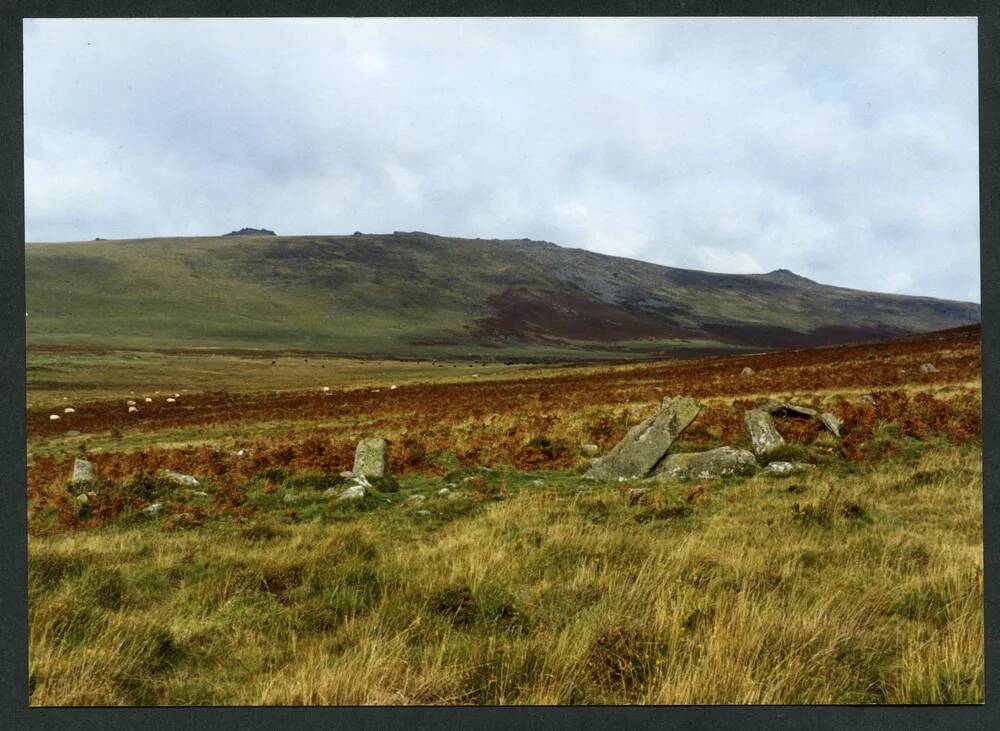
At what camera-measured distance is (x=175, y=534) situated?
828 cm

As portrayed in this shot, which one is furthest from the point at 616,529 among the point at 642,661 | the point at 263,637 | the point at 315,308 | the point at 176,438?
the point at 315,308

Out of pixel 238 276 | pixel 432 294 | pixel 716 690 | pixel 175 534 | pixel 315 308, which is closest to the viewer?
pixel 716 690

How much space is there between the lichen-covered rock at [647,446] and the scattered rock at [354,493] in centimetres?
451

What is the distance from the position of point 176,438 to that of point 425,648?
71.6 ft

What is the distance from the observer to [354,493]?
9.88 m

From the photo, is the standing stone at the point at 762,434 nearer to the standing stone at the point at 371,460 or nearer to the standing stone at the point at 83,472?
the standing stone at the point at 371,460

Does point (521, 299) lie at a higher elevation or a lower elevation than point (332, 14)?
higher

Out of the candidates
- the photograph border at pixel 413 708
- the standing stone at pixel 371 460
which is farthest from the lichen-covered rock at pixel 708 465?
the photograph border at pixel 413 708

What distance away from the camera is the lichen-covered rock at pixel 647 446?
443 inches

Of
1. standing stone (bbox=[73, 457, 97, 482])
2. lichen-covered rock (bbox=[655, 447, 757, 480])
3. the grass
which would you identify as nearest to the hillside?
standing stone (bbox=[73, 457, 97, 482])

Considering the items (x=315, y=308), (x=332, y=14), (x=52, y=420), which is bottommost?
(x=52, y=420)

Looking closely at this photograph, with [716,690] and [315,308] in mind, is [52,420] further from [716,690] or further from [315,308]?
[315,308]

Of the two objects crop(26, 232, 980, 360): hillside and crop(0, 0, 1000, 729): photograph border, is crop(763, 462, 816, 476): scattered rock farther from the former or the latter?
crop(26, 232, 980, 360): hillside

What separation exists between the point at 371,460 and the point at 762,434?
8392 mm
